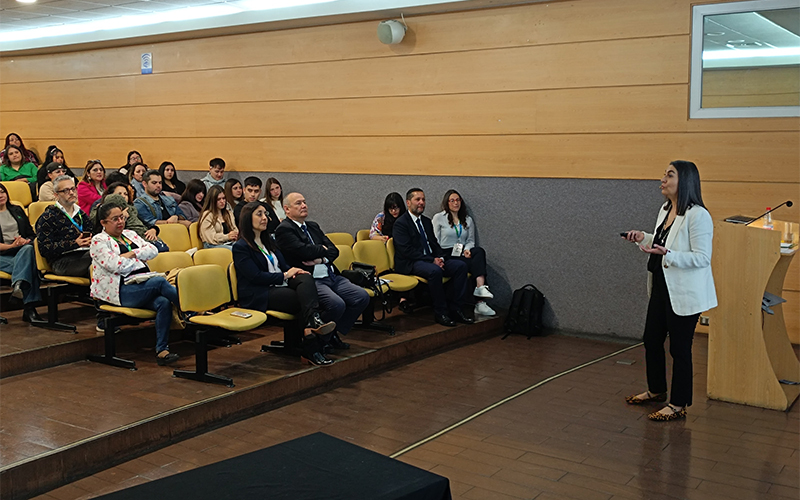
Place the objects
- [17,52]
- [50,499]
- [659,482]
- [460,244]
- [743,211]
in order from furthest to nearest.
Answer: [17,52] → [460,244] → [743,211] → [659,482] → [50,499]

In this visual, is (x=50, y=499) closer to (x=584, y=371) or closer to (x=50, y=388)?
(x=50, y=388)

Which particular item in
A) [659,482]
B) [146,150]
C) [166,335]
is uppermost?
[146,150]

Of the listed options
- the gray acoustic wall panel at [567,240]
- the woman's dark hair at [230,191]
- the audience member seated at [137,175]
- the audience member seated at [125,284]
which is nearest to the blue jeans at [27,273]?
the audience member seated at [125,284]

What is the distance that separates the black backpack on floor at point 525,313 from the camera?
6.59 metres

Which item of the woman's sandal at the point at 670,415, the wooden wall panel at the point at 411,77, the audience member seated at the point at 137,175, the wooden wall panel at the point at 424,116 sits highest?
the wooden wall panel at the point at 411,77

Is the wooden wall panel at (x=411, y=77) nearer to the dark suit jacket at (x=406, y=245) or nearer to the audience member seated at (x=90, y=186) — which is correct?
the dark suit jacket at (x=406, y=245)

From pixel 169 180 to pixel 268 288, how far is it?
3.86 m

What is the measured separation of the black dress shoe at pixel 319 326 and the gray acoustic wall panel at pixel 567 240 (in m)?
2.63

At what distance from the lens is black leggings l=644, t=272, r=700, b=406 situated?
13.7 feet

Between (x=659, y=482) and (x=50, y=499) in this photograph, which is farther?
(x=659, y=482)

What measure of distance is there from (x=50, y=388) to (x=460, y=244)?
3739 millimetres

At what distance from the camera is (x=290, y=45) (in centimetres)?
802

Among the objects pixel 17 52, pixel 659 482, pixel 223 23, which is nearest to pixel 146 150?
pixel 223 23

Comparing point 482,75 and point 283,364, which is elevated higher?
point 482,75
